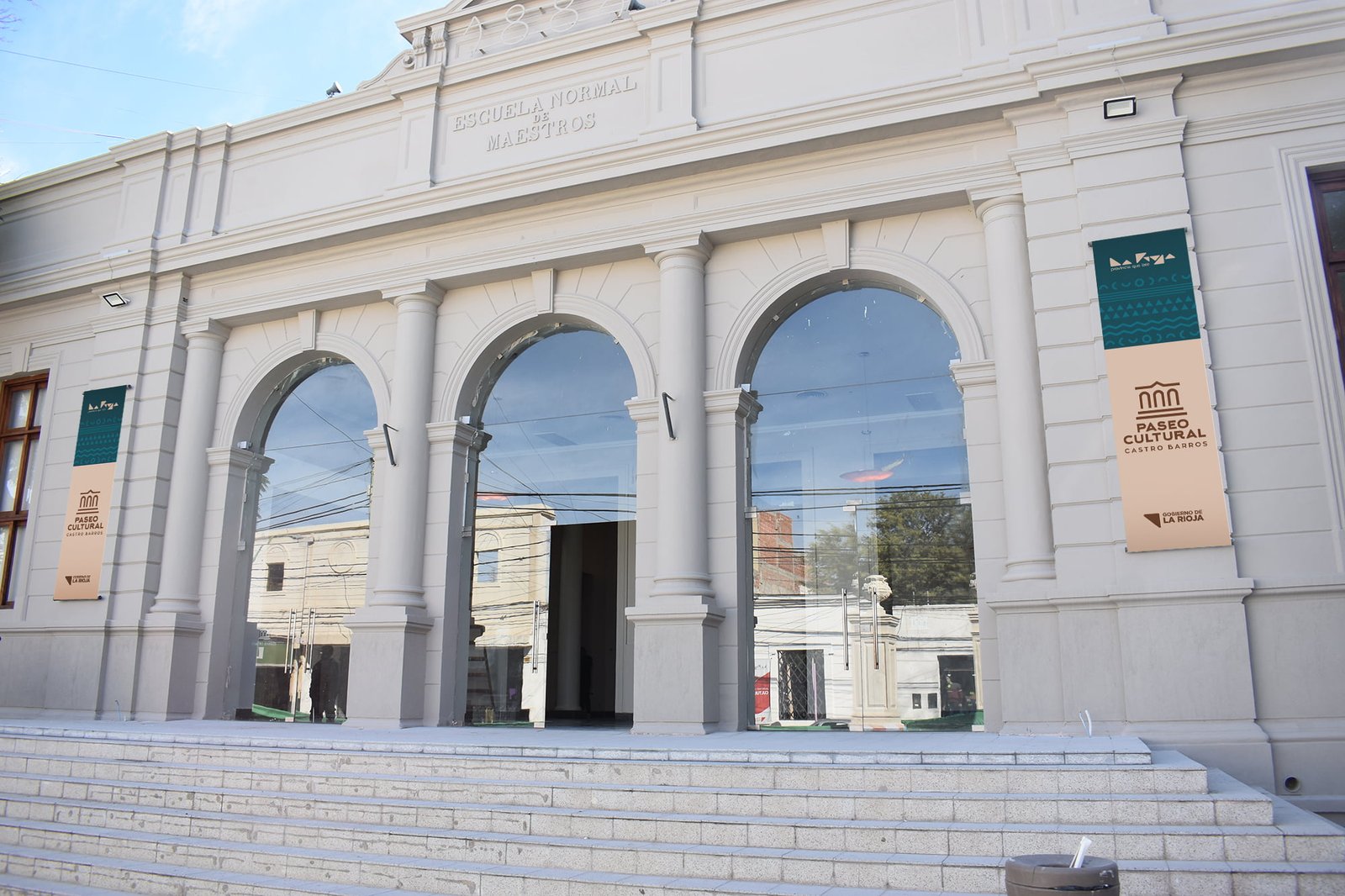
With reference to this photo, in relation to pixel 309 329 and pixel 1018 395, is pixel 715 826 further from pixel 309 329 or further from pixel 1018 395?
pixel 309 329

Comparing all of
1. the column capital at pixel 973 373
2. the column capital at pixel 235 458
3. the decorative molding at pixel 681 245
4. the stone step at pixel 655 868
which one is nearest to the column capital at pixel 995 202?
the column capital at pixel 973 373

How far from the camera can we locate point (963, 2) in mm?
11219

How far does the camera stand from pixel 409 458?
42.3ft

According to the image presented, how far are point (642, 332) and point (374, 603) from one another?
15.1 ft

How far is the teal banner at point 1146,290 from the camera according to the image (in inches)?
377

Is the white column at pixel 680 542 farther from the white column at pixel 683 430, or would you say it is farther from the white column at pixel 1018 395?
the white column at pixel 1018 395

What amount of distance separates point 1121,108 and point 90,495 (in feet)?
Answer: 45.6

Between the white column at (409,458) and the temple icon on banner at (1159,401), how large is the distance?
27.1ft

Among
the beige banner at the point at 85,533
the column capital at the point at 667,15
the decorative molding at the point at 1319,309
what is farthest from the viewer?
the beige banner at the point at 85,533

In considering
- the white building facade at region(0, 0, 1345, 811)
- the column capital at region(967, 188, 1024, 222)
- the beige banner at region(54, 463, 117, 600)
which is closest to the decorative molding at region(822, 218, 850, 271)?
the white building facade at region(0, 0, 1345, 811)

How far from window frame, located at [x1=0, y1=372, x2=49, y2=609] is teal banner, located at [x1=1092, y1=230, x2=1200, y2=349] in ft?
48.8

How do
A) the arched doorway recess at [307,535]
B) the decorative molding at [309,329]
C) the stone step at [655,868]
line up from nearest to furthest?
the stone step at [655,868] < the arched doorway recess at [307,535] < the decorative molding at [309,329]

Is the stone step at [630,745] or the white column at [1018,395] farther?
the white column at [1018,395]

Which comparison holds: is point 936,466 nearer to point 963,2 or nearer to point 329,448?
point 963,2
